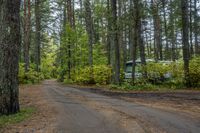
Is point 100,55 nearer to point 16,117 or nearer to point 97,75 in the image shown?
point 97,75

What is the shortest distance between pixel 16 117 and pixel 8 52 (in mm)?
1836

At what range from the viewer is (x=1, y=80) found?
8.12 m

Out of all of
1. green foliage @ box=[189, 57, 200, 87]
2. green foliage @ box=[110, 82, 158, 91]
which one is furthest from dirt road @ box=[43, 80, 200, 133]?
green foliage @ box=[189, 57, 200, 87]

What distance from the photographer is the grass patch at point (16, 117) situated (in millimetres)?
7289

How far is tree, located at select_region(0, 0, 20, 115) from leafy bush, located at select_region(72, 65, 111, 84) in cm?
1319

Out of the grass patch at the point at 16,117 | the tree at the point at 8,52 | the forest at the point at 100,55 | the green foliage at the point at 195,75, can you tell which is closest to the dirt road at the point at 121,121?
the grass patch at the point at 16,117

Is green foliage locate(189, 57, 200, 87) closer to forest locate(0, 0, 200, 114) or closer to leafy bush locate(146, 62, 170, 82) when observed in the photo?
forest locate(0, 0, 200, 114)

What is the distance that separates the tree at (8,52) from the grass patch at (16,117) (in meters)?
0.29

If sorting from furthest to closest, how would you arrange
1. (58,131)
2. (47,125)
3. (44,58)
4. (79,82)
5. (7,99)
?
(44,58)
(79,82)
(7,99)
(47,125)
(58,131)

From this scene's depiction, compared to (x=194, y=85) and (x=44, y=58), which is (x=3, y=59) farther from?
(x=44, y=58)

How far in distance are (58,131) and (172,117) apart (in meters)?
3.26

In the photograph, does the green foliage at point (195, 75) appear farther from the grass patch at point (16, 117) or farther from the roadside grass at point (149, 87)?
the grass patch at point (16, 117)

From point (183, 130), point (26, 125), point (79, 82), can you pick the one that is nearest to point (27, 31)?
point (79, 82)

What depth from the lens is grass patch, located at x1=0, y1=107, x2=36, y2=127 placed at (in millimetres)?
7289
